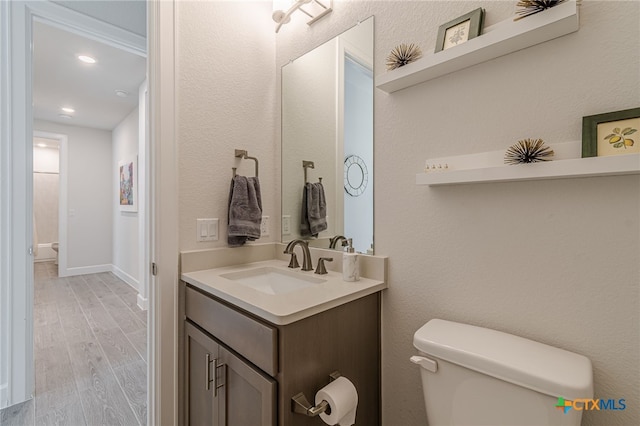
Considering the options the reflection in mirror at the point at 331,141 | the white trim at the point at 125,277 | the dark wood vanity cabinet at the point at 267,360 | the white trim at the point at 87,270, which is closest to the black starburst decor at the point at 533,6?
the reflection in mirror at the point at 331,141

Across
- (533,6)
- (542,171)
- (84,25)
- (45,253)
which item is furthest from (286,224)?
(45,253)

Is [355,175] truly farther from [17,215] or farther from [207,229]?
[17,215]

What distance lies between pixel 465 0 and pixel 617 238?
0.83 metres

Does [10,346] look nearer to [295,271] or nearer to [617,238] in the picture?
[295,271]

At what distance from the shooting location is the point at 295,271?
1.34m

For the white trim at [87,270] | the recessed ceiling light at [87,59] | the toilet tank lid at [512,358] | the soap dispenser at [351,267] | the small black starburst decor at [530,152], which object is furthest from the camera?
the white trim at [87,270]

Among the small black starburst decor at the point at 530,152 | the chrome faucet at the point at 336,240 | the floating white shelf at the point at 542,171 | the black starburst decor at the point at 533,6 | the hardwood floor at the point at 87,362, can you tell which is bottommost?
the hardwood floor at the point at 87,362

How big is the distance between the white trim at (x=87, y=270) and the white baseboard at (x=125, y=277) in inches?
5.4

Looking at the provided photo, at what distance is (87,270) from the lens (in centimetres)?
480

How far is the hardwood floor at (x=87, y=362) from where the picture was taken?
1.63 meters

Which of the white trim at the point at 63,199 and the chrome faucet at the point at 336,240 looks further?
the white trim at the point at 63,199

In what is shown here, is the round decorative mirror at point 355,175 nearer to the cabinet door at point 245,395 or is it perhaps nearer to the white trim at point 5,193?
the cabinet door at point 245,395

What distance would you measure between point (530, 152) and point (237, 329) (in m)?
1.01

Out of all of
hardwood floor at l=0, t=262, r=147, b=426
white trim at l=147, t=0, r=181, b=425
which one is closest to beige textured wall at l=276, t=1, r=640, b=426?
white trim at l=147, t=0, r=181, b=425
